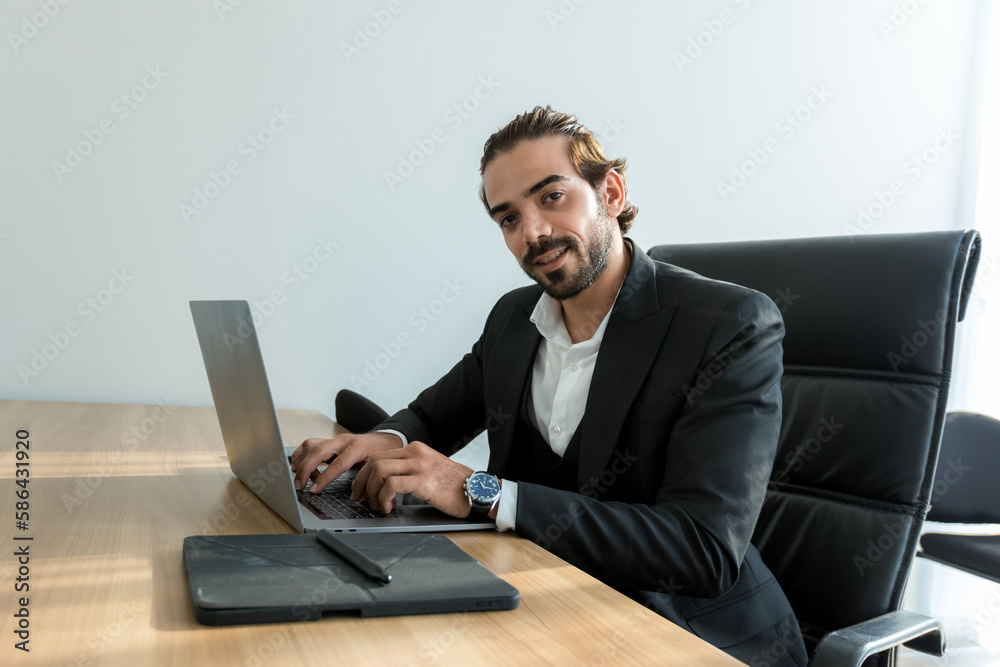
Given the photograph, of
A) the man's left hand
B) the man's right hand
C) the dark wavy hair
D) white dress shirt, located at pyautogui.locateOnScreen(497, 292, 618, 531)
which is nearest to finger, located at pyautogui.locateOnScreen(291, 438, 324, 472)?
the man's right hand

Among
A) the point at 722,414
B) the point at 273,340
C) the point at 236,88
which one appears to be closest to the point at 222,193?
the point at 236,88

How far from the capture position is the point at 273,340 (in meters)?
2.21

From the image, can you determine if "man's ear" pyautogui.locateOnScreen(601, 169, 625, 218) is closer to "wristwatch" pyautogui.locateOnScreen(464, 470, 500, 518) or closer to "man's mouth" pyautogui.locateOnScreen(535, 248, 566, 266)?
"man's mouth" pyautogui.locateOnScreen(535, 248, 566, 266)

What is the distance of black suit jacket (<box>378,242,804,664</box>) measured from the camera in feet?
3.29

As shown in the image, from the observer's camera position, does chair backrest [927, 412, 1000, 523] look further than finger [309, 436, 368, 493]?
Yes

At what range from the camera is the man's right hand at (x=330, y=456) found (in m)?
1.12

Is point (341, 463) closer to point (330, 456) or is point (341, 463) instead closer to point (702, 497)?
point (330, 456)

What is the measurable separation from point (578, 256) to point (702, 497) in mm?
532

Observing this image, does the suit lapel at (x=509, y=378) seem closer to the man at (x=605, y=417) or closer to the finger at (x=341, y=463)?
the man at (x=605, y=417)

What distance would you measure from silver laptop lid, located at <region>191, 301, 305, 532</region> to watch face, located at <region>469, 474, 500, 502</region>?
8.7 inches

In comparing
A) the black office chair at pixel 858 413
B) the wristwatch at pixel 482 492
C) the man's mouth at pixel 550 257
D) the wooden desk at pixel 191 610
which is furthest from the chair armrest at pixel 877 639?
the man's mouth at pixel 550 257

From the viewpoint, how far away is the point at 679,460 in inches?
44.4

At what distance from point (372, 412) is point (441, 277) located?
69 cm

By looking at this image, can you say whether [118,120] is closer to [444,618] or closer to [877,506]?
[444,618]
